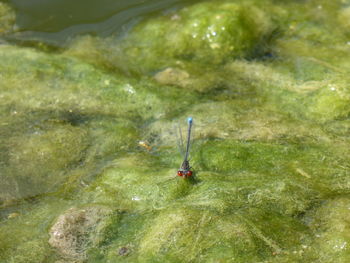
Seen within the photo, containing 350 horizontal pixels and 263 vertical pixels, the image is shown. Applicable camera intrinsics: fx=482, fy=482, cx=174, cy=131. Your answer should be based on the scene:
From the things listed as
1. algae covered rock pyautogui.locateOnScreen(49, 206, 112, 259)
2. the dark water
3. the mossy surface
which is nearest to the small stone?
the mossy surface

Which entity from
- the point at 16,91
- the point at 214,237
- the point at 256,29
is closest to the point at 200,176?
the point at 214,237

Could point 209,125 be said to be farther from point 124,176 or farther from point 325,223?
point 325,223

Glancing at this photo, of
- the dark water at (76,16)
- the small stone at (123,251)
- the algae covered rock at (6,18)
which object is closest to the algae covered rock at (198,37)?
the dark water at (76,16)

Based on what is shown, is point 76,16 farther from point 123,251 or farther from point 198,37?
point 123,251

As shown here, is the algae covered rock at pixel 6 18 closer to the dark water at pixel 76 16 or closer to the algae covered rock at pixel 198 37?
the dark water at pixel 76 16

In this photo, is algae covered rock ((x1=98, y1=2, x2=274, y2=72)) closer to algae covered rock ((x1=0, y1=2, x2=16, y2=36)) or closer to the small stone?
algae covered rock ((x1=0, y1=2, x2=16, y2=36))
